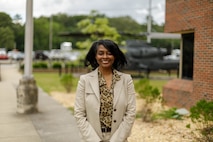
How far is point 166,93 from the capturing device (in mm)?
11289

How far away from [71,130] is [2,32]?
4.00 m

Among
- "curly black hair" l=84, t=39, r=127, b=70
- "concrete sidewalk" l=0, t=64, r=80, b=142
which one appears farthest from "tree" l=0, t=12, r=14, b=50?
"curly black hair" l=84, t=39, r=127, b=70

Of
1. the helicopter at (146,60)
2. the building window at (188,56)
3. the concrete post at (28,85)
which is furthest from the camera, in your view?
the helicopter at (146,60)

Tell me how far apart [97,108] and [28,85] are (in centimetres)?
591

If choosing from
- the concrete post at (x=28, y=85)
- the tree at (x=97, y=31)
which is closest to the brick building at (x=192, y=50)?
the concrete post at (x=28, y=85)

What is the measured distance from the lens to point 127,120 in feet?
10.2

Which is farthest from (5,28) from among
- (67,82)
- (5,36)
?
(67,82)

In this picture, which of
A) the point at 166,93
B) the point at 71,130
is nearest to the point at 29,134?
the point at 71,130

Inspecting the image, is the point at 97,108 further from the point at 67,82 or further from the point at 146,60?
the point at 146,60

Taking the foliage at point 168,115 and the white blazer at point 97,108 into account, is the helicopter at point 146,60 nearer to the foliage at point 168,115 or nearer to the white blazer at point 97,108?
the foliage at point 168,115

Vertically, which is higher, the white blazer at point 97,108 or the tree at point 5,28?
the tree at point 5,28

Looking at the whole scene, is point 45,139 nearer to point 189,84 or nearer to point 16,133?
point 16,133

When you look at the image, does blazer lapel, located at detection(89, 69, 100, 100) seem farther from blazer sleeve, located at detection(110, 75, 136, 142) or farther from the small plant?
the small plant

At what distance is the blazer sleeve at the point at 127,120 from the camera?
304 cm
